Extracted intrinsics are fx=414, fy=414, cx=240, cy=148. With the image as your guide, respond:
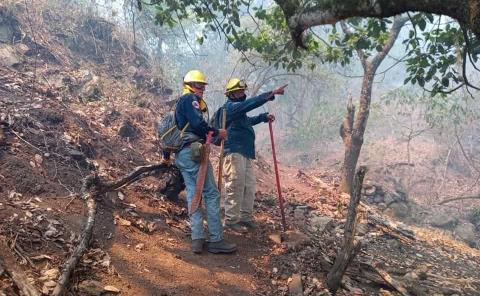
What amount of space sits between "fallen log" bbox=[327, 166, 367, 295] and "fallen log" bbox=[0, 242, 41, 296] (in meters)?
2.78

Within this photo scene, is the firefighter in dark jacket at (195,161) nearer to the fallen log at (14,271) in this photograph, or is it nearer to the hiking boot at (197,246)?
the hiking boot at (197,246)

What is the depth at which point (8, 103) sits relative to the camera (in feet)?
23.3

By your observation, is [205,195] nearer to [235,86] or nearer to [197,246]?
[197,246]

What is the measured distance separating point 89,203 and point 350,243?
2911 mm

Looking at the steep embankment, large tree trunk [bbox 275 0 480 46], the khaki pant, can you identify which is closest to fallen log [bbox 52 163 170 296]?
the steep embankment

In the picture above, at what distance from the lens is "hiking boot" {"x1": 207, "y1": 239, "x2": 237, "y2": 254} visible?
490 cm

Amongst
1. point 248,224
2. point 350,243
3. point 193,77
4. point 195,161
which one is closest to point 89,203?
point 195,161

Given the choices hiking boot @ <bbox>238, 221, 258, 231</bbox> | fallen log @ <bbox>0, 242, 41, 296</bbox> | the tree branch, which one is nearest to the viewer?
fallen log @ <bbox>0, 242, 41, 296</bbox>

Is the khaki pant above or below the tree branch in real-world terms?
below

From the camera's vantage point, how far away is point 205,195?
5031 mm

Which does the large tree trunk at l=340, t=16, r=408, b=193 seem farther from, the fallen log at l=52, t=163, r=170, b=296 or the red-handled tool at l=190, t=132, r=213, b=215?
the red-handled tool at l=190, t=132, r=213, b=215

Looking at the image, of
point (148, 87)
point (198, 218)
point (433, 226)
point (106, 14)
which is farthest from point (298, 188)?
point (106, 14)

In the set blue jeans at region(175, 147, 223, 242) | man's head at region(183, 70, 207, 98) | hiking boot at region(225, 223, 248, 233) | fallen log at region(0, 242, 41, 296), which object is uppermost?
man's head at region(183, 70, 207, 98)

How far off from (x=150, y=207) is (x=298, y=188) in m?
5.81
